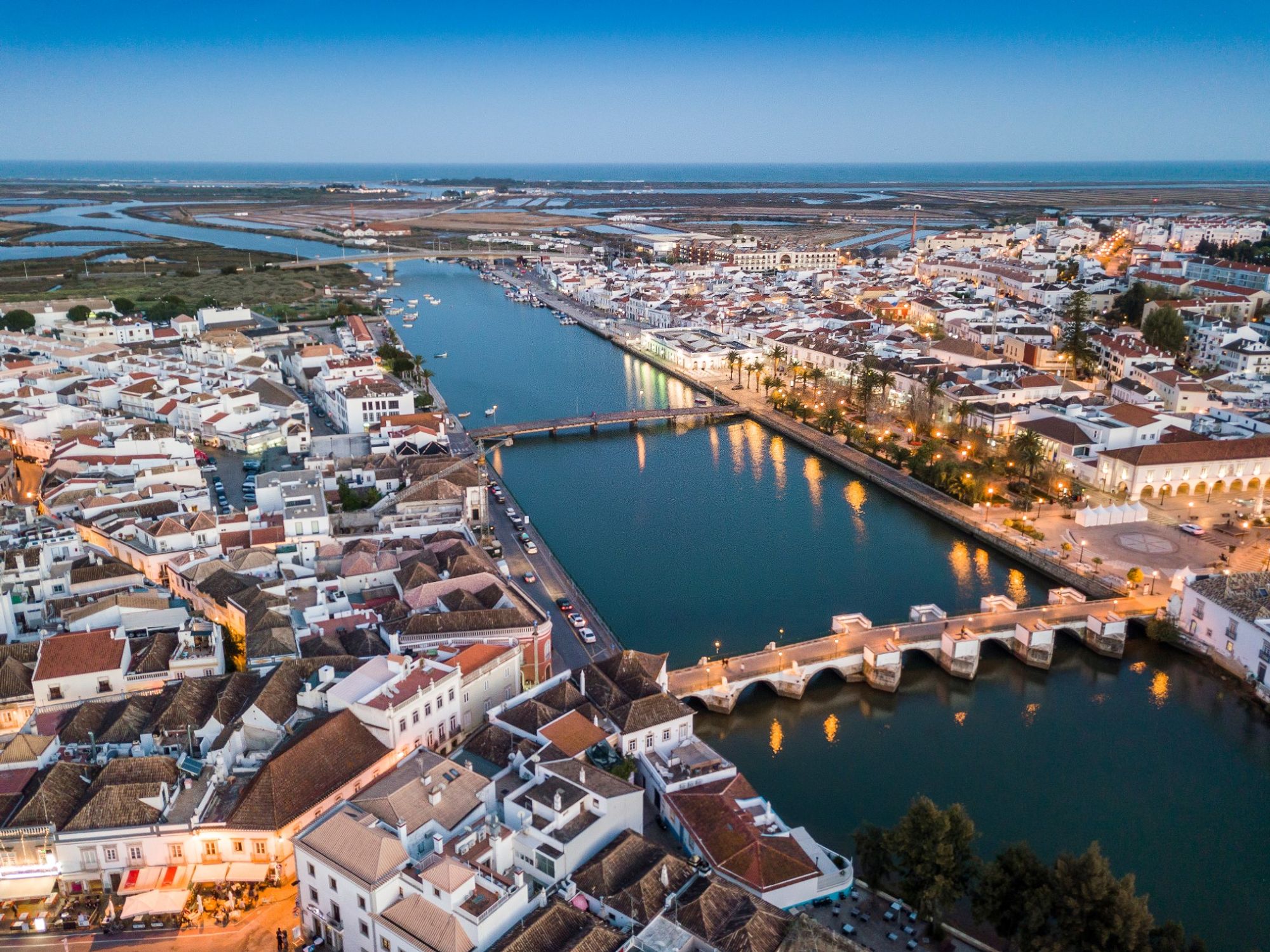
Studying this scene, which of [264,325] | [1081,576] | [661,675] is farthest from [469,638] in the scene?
[264,325]

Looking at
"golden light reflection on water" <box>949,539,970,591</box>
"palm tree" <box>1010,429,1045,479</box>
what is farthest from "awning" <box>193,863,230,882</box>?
"palm tree" <box>1010,429,1045,479</box>

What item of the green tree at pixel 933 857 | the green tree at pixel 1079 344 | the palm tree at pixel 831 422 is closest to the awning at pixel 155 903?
the green tree at pixel 933 857

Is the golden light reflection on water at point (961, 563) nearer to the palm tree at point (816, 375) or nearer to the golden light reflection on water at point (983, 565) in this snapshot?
the golden light reflection on water at point (983, 565)

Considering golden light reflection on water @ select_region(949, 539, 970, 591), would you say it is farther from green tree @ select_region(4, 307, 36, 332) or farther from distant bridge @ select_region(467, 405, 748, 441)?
green tree @ select_region(4, 307, 36, 332)

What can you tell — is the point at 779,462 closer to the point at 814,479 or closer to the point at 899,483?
the point at 814,479

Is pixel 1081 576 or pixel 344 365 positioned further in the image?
pixel 344 365

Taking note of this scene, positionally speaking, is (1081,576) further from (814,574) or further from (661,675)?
(661,675)
